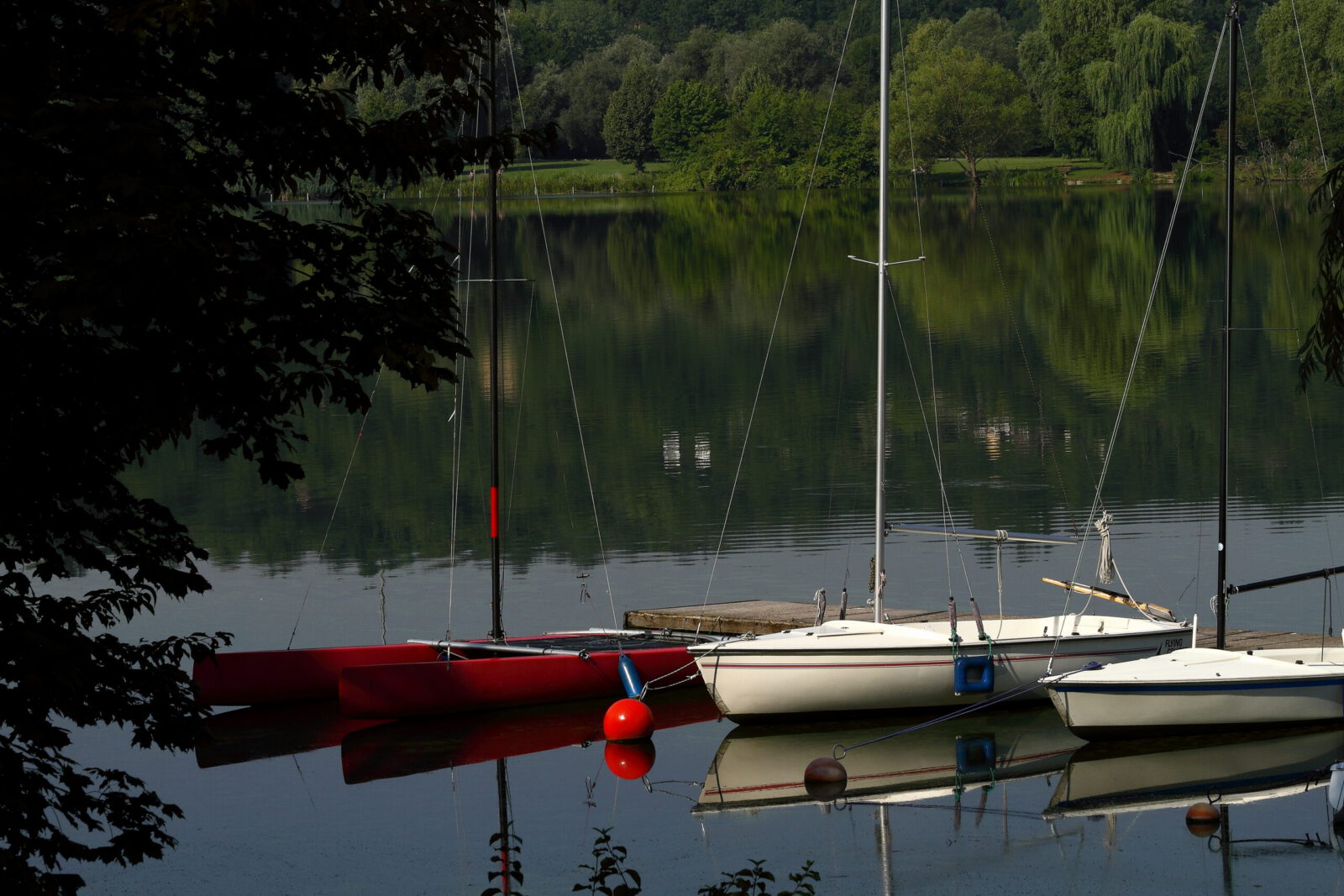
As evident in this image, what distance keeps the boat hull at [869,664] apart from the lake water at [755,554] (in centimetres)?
41

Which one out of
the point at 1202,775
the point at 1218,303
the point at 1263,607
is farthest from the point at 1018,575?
the point at 1218,303

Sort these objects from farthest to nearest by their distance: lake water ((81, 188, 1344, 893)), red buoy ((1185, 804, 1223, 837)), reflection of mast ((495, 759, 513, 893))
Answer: lake water ((81, 188, 1344, 893))
red buoy ((1185, 804, 1223, 837))
reflection of mast ((495, 759, 513, 893))

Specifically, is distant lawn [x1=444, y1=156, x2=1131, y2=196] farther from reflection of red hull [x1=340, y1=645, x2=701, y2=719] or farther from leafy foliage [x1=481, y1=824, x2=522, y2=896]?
leafy foliage [x1=481, y1=824, x2=522, y2=896]

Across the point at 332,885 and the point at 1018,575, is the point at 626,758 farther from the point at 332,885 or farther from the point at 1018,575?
the point at 1018,575

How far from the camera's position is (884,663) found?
19.1 meters

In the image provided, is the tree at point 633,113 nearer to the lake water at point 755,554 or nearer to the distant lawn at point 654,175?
the distant lawn at point 654,175

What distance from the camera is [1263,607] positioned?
2331 centimetres

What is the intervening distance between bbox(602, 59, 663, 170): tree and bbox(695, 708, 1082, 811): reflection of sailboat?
110m

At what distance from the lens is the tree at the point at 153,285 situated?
8969mm

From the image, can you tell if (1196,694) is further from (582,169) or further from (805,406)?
(582,169)

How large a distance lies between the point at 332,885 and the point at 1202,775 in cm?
750

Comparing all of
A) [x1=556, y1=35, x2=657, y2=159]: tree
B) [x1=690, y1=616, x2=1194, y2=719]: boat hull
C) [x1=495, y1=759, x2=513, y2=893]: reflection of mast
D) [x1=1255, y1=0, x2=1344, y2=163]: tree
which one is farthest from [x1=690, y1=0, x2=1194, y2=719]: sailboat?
[x1=556, y1=35, x2=657, y2=159]: tree

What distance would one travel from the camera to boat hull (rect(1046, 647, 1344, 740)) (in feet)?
58.6

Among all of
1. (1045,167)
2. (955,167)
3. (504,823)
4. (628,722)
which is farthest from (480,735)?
(955,167)
